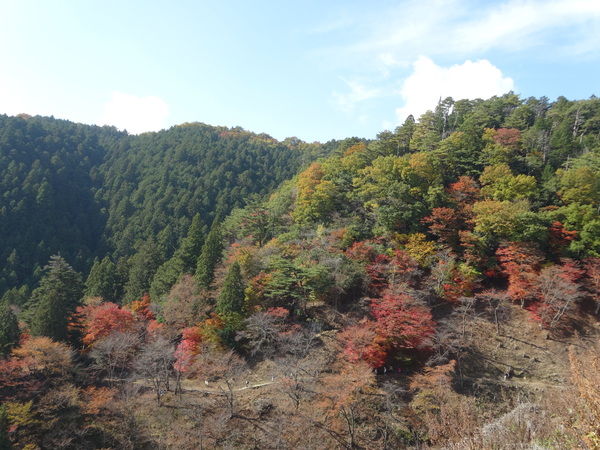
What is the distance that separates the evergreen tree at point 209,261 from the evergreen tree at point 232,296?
451cm

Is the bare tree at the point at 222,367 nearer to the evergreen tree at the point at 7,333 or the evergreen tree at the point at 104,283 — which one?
the evergreen tree at the point at 7,333

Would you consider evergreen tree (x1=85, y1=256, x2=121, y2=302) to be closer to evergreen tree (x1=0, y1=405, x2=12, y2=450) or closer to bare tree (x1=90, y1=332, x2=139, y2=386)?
bare tree (x1=90, y1=332, x2=139, y2=386)

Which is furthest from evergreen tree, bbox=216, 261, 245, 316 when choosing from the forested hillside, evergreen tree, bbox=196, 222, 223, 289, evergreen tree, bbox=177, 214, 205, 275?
the forested hillside

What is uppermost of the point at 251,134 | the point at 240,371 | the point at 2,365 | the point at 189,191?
the point at 251,134

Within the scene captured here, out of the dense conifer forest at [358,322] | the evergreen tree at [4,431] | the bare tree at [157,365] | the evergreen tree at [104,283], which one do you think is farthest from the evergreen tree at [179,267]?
the evergreen tree at [4,431]

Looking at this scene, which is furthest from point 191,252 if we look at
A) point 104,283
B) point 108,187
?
point 108,187

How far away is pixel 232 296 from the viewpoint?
27.5 metres

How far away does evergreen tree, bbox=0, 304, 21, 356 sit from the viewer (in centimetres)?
2522

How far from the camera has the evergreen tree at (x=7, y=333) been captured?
82.7ft

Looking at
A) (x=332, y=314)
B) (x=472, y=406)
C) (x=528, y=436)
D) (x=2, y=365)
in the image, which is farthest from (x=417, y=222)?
(x=2, y=365)

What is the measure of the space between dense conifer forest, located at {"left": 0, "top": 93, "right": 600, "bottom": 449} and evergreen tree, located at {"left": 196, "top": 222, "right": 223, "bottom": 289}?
30 cm

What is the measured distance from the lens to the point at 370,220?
35.0 meters

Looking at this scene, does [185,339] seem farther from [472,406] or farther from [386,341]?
[472,406]

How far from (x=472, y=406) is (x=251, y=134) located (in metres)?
134
